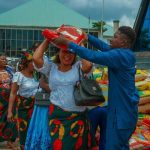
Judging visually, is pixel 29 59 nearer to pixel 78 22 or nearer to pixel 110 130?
pixel 110 130

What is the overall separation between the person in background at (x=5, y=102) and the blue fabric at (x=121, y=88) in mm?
3568

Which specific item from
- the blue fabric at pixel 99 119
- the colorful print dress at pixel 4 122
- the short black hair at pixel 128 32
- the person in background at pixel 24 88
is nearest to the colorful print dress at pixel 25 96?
the person in background at pixel 24 88

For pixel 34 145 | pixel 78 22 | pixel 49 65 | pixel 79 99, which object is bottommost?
pixel 34 145

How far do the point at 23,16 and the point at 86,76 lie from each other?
8235 cm

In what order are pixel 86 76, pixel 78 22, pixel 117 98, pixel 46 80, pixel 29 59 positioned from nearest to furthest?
pixel 117 98
pixel 86 76
pixel 46 80
pixel 29 59
pixel 78 22

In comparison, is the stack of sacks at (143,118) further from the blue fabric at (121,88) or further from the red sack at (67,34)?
the red sack at (67,34)

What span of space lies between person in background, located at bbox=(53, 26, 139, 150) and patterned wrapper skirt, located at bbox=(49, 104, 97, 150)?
30 centimetres

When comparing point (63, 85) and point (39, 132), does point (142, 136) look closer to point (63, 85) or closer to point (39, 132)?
point (39, 132)

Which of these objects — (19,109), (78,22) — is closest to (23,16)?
(78,22)

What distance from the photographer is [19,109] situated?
265 inches

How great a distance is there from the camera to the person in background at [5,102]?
800 cm

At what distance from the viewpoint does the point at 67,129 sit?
191 inches

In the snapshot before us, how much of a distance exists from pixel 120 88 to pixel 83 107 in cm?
51

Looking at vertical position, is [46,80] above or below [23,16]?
below
